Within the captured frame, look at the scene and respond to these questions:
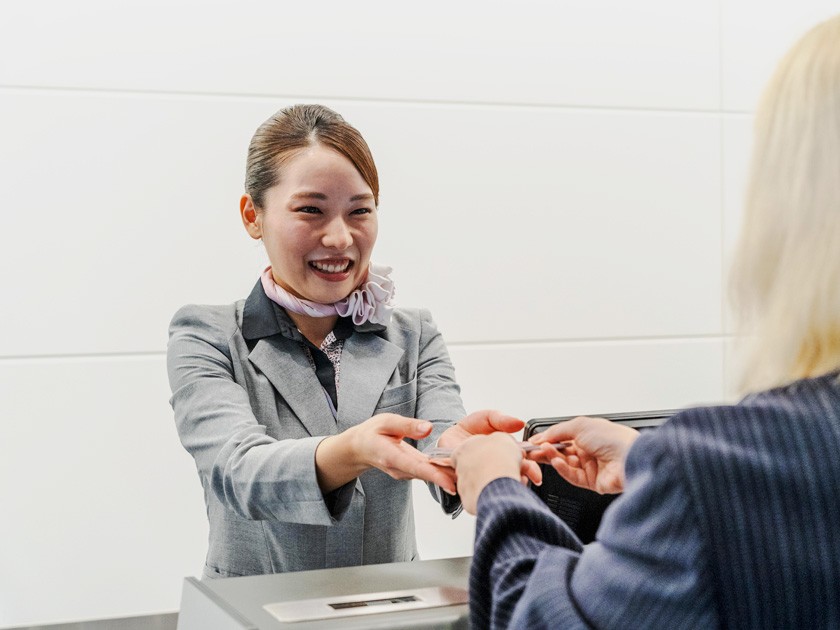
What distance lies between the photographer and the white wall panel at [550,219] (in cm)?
281

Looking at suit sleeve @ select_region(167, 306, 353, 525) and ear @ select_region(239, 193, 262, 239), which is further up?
ear @ select_region(239, 193, 262, 239)

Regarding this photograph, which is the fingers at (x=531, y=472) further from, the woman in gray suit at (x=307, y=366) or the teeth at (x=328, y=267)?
the teeth at (x=328, y=267)

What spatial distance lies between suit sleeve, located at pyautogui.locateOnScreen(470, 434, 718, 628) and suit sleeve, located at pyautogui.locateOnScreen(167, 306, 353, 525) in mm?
520

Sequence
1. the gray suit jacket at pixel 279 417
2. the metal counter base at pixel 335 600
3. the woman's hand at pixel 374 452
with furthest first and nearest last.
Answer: the gray suit jacket at pixel 279 417, the woman's hand at pixel 374 452, the metal counter base at pixel 335 600

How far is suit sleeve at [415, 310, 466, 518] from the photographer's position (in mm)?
1744

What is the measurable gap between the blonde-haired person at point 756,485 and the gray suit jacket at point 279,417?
0.63 metres

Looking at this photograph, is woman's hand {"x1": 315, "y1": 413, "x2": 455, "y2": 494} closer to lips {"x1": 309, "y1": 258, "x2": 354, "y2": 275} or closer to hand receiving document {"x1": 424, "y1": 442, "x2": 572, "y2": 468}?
hand receiving document {"x1": 424, "y1": 442, "x2": 572, "y2": 468}

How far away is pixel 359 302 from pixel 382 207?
1055 mm

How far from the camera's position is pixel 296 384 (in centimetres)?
168

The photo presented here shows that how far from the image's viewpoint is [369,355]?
69.1 inches

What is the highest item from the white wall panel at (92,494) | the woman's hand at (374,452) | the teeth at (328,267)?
the teeth at (328,267)

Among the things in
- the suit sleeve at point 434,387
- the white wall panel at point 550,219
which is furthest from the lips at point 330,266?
the white wall panel at point 550,219

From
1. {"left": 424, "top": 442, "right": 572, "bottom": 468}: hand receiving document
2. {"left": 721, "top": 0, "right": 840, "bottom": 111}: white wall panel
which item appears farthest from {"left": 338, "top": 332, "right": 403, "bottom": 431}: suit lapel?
{"left": 721, "top": 0, "right": 840, "bottom": 111}: white wall panel

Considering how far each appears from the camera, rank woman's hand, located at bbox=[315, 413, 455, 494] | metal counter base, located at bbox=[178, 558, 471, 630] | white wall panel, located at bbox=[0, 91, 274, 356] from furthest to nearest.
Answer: white wall panel, located at bbox=[0, 91, 274, 356]
woman's hand, located at bbox=[315, 413, 455, 494]
metal counter base, located at bbox=[178, 558, 471, 630]
